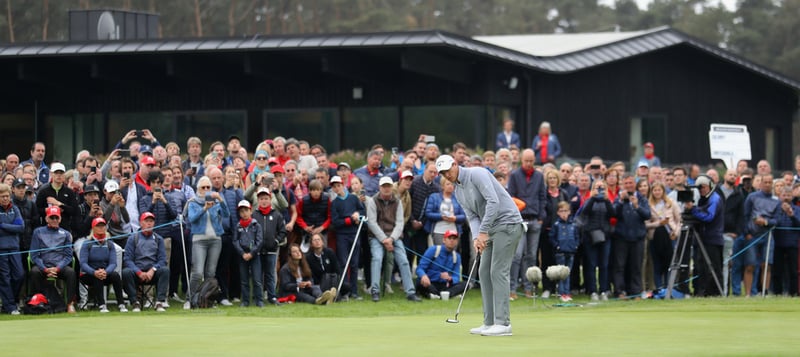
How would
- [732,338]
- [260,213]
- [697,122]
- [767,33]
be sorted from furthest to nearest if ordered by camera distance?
[767,33], [697,122], [260,213], [732,338]

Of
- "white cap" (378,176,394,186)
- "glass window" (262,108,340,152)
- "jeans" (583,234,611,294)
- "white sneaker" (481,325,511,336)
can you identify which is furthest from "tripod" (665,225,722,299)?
"glass window" (262,108,340,152)

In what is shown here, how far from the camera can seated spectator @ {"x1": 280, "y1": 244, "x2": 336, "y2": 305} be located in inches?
696

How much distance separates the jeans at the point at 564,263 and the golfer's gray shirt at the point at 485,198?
6.93 m

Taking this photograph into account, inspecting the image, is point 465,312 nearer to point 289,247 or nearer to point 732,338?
point 289,247

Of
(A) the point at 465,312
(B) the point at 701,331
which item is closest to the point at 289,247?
(A) the point at 465,312

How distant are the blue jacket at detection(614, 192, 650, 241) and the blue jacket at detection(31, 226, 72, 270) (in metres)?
7.94

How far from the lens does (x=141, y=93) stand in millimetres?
28594

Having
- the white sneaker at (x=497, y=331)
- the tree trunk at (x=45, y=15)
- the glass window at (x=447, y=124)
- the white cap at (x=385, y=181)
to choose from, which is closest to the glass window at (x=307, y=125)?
the glass window at (x=447, y=124)

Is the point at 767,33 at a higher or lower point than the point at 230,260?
higher

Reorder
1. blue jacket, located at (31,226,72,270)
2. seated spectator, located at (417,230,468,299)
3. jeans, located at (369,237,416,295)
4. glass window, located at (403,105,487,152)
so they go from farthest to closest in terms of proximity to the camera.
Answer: glass window, located at (403,105,487,152), seated spectator, located at (417,230,468,299), jeans, located at (369,237,416,295), blue jacket, located at (31,226,72,270)

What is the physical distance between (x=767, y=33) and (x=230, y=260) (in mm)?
57370

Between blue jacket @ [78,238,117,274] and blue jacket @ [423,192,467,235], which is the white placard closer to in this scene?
blue jacket @ [423,192,467,235]

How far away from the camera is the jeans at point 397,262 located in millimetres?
18297

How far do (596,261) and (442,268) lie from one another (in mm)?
2366
